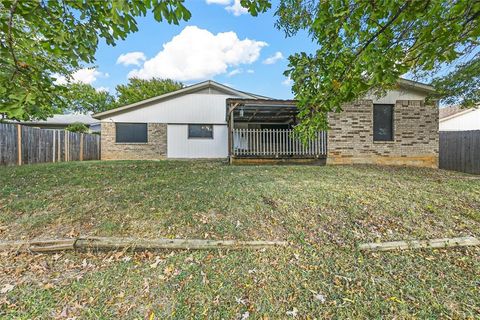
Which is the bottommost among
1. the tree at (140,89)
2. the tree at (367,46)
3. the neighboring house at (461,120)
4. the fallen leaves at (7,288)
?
the fallen leaves at (7,288)

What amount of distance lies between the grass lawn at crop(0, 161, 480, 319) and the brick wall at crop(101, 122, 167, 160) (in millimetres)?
8938

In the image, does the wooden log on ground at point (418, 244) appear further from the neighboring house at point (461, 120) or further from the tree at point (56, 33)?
the neighboring house at point (461, 120)

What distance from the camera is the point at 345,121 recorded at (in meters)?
8.85

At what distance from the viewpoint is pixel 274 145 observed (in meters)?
9.41

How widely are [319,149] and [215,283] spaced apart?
779 centimetres

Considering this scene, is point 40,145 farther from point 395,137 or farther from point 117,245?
point 395,137

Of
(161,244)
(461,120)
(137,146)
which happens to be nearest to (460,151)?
(161,244)

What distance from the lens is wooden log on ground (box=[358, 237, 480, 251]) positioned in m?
2.76

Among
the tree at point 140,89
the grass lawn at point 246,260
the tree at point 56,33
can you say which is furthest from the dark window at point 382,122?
the tree at point 140,89

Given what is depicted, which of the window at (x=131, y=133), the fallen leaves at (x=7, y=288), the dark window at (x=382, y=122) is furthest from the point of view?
the window at (x=131, y=133)

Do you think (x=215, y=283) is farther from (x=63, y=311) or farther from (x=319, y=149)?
(x=319, y=149)

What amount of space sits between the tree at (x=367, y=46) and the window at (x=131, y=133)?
12.0m

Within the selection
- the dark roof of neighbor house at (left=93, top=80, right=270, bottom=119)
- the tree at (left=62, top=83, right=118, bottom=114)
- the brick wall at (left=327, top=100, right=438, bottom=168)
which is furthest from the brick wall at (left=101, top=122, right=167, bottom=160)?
the tree at (left=62, top=83, right=118, bottom=114)

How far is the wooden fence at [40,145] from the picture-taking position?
8406mm
